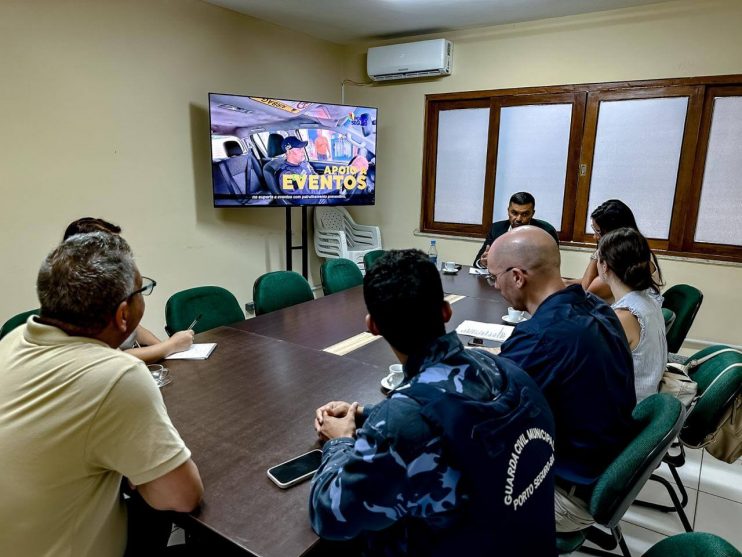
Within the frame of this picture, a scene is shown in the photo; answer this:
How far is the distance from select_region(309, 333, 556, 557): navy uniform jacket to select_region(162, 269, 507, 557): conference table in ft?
0.54

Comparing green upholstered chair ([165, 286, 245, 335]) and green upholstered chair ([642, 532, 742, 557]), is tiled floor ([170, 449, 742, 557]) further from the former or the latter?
green upholstered chair ([642, 532, 742, 557])

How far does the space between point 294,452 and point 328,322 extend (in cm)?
126

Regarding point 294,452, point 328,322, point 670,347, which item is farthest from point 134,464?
point 670,347

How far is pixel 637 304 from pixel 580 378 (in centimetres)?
75

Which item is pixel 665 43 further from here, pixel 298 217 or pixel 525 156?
pixel 298 217

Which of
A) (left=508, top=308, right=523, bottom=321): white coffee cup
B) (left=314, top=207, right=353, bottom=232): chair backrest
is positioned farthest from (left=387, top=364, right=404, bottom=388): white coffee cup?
(left=314, top=207, right=353, bottom=232): chair backrest

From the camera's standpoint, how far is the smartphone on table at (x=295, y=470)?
46.3 inches

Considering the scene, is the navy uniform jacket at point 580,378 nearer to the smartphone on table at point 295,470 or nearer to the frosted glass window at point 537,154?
the smartphone on table at point 295,470

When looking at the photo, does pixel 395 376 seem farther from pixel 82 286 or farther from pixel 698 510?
pixel 698 510

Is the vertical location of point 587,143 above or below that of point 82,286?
above

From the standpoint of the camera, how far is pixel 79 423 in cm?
93

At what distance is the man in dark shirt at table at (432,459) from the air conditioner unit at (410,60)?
4.03 meters

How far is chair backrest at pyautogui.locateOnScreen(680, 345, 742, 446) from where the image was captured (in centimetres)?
175

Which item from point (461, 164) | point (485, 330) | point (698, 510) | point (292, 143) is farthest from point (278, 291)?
point (461, 164)
